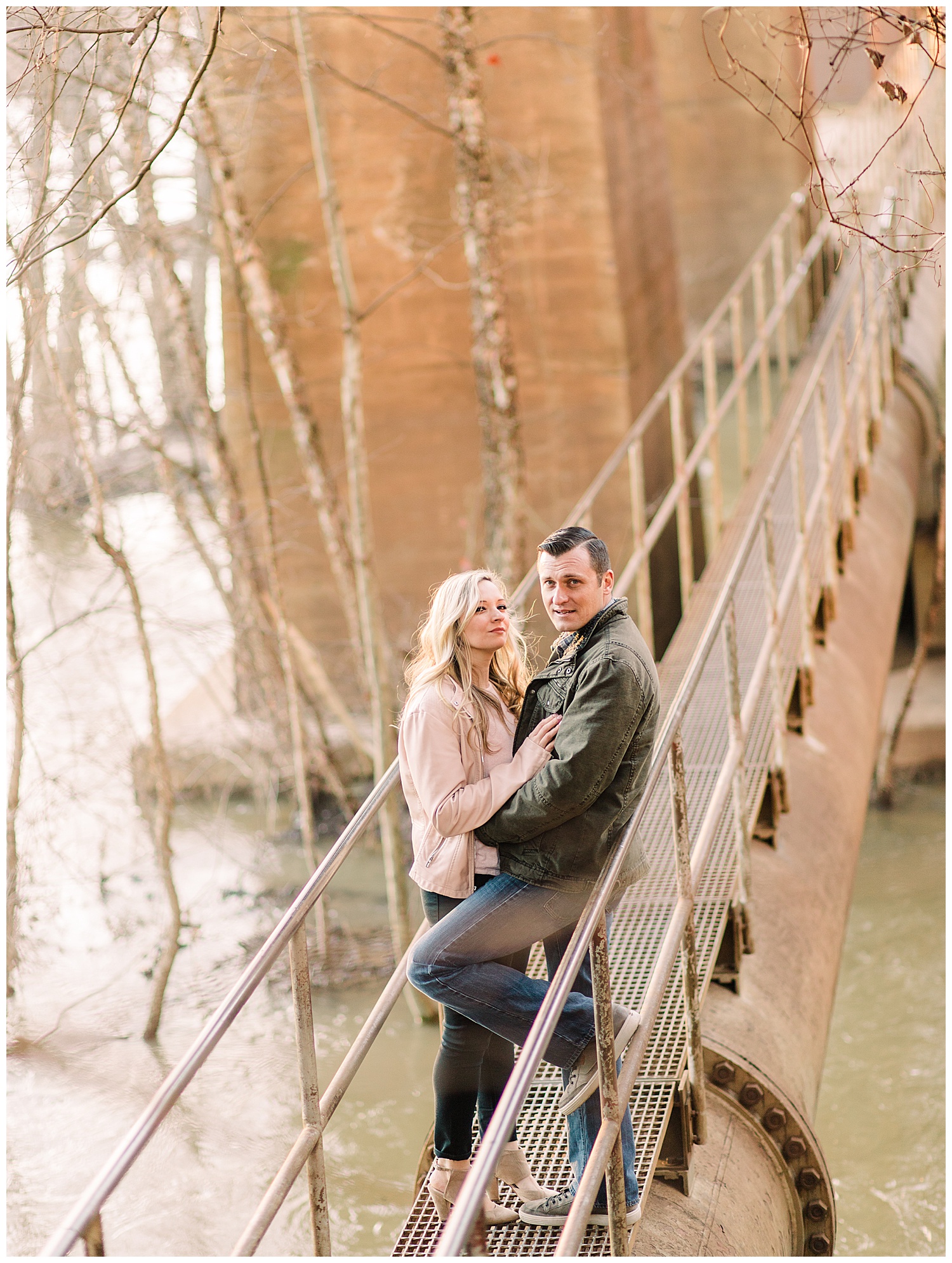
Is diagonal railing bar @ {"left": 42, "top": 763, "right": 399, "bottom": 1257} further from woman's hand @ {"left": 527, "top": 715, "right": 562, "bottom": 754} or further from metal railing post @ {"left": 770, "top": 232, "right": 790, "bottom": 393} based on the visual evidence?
metal railing post @ {"left": 770, "top": 232, "right": 790, "bottom": 393}

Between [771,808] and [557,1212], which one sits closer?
[557,1212]

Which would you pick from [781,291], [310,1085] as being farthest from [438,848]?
[781,291]

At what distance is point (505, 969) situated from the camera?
2930 millimetres

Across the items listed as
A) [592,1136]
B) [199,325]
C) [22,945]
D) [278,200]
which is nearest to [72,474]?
[278,200]

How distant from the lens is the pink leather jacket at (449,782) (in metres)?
2.80

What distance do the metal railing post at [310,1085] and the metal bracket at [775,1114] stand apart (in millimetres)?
1506

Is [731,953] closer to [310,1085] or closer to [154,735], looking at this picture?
[310,1085]

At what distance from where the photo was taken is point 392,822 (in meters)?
8.30

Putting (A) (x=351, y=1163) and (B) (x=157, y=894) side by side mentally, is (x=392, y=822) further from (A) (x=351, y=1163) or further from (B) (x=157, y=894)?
(B) (x=157, y=894)

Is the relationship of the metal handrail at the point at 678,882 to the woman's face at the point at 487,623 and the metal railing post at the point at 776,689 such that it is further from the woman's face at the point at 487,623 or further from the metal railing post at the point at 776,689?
the woman's face at the point at 487,623

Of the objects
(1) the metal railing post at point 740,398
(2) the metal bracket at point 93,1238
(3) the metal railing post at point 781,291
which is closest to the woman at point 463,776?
(2) the metal bracket at point 93,1238

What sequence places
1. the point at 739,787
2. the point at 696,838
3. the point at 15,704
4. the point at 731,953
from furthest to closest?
the point at 15,704 → the point at 696,838 → the point at 739,787 → the point at 731,953

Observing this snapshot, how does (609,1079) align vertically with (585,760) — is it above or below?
below

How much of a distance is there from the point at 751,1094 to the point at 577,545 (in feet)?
6.34
